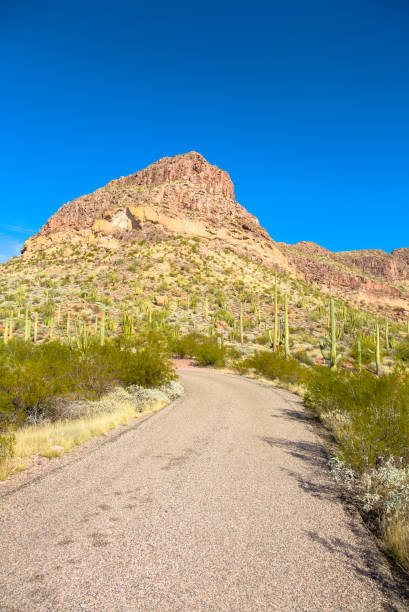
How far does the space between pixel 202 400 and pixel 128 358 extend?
10.5ft

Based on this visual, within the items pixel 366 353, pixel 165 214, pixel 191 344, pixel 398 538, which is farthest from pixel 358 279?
pixel 398 538

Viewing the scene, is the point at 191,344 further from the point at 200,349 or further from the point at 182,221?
the point at 182,221

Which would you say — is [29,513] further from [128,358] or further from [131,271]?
[131,271]

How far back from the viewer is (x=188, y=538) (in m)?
3.40

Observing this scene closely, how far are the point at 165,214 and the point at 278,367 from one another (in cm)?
4721

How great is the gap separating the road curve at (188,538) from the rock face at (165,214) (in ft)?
176

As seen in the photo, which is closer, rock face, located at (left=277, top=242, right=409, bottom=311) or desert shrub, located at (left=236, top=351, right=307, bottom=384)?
desert shrub, located at (left=236, top=351, right=307, bottom=384)

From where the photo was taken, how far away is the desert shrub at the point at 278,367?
1795 cm

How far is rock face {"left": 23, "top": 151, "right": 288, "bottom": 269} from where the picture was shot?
59062 mm

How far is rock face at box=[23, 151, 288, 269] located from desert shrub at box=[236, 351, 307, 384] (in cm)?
4033

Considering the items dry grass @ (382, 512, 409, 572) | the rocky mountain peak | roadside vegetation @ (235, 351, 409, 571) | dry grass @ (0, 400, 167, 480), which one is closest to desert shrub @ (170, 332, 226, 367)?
dry grass @ (0, 400, 167, 480)

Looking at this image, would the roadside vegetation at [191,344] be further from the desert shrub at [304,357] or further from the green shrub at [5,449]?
the desert shrub at [304,357]

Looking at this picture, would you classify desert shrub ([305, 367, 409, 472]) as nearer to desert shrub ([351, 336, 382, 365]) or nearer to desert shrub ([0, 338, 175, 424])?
desert shrub ([0, 338, 175, 424])

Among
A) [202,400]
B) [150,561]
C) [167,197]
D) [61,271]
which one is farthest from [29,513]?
[167,197]
